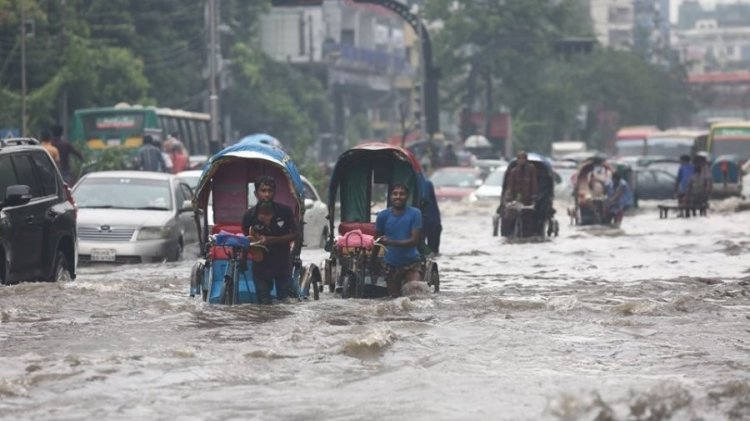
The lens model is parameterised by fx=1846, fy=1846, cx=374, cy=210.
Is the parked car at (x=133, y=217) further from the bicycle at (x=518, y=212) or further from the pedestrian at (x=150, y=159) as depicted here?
the pedestrian at (x=150, y=159)

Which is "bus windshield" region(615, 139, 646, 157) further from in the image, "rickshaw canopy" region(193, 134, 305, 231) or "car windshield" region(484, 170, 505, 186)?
"rickshaw canopy" region(193, 134, 305, 231)

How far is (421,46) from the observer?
55.7m

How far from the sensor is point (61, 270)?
61.8 feet

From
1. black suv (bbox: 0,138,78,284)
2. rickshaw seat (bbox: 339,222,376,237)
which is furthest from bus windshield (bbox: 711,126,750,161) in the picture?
black suv (bbox: 0,138,78,284)

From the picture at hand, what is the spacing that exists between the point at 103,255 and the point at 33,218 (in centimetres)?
598

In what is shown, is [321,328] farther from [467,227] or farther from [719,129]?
[719,129]

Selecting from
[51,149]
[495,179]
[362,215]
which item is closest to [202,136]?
[495,179]

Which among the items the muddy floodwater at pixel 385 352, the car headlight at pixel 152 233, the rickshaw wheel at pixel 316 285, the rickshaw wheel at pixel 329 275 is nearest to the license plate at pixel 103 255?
the car headlight at pixel 152 233

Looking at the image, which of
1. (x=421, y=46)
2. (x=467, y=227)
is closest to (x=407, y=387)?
(x=467, y=227)

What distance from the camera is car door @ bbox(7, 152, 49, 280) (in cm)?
1723

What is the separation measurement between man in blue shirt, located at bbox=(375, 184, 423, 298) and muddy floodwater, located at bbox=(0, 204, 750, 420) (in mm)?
442

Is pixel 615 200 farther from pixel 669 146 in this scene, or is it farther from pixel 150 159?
pixel 669 146

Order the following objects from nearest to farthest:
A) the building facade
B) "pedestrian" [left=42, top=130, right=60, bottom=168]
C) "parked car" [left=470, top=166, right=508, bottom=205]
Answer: "pedestrian" [left=42, top=130, right=60, bottom=168]
"parked car" [left=470, top=166, right=508, bottom=205]
the building facade

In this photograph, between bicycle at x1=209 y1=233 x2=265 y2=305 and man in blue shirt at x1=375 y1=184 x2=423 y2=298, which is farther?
man in blue shirt at x1=375 y1=184 x2=423 y2=298
